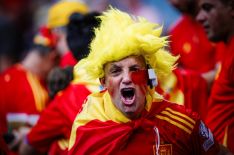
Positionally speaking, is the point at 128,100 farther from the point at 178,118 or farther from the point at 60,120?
the point at 60,120

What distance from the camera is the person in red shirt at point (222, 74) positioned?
21.1 feet

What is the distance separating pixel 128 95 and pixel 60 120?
1481mm

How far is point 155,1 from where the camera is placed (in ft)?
36.9

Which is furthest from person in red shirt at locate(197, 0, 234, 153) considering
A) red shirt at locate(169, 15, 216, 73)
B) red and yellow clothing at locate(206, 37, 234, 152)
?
red shirt at locate(169, 15, 216, 73)

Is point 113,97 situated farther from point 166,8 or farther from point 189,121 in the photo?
point 166,8

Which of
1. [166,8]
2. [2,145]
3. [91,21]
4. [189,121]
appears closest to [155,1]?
[166,8]

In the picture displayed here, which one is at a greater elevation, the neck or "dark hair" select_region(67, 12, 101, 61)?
"dark hair" select_region(67, 12, 101, 61)

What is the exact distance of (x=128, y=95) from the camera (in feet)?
17.5

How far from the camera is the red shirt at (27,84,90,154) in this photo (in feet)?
21.5

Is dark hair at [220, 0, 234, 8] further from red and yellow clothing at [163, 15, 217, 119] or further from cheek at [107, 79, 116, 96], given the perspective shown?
cheek at [107, 79, 116, 96]

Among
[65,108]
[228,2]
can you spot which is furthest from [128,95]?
[228,2]

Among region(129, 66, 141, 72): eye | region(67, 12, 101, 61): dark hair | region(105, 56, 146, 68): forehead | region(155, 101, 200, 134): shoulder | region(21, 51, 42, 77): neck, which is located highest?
region(67, 12, 101, 61): dark hair

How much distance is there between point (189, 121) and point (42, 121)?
181cm

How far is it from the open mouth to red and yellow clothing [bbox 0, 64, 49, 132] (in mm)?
3203
